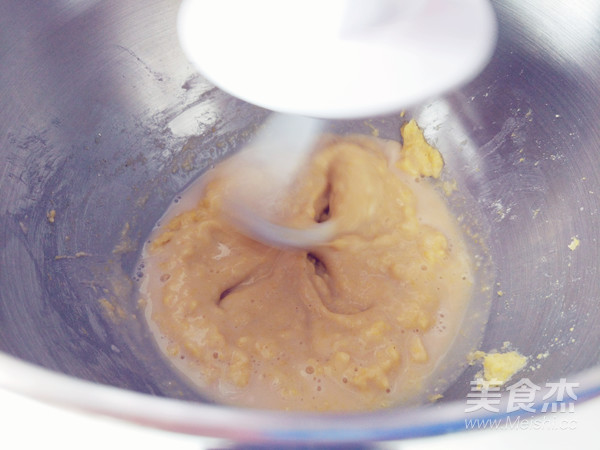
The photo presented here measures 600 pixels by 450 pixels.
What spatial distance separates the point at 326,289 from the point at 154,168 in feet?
1.98

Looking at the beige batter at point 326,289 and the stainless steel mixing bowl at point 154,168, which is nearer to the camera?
the stainless steel mixing bowl at point 154,168

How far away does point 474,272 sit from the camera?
4.61 ft

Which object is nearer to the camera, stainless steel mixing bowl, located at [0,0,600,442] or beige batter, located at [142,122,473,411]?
stainless steel mixing bowl, located at [0,0,600,442]

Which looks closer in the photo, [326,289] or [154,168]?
[326,289]

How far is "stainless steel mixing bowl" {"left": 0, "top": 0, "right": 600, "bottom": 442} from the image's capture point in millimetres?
1056

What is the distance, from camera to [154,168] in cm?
150

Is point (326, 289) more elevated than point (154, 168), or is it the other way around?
point (154, 168)

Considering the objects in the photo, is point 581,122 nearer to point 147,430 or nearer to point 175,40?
point 175,40

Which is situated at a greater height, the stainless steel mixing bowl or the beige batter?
the stainless steel mixing bowl

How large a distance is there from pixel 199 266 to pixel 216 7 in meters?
0.62

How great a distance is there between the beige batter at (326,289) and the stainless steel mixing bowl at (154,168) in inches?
3.0

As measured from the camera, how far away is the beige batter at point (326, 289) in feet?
3.95

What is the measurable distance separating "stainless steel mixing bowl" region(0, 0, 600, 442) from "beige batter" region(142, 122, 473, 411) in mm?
76

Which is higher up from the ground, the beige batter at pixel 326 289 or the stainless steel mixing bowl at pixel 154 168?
the stainless steel mixing bowl at pixel 154 168
